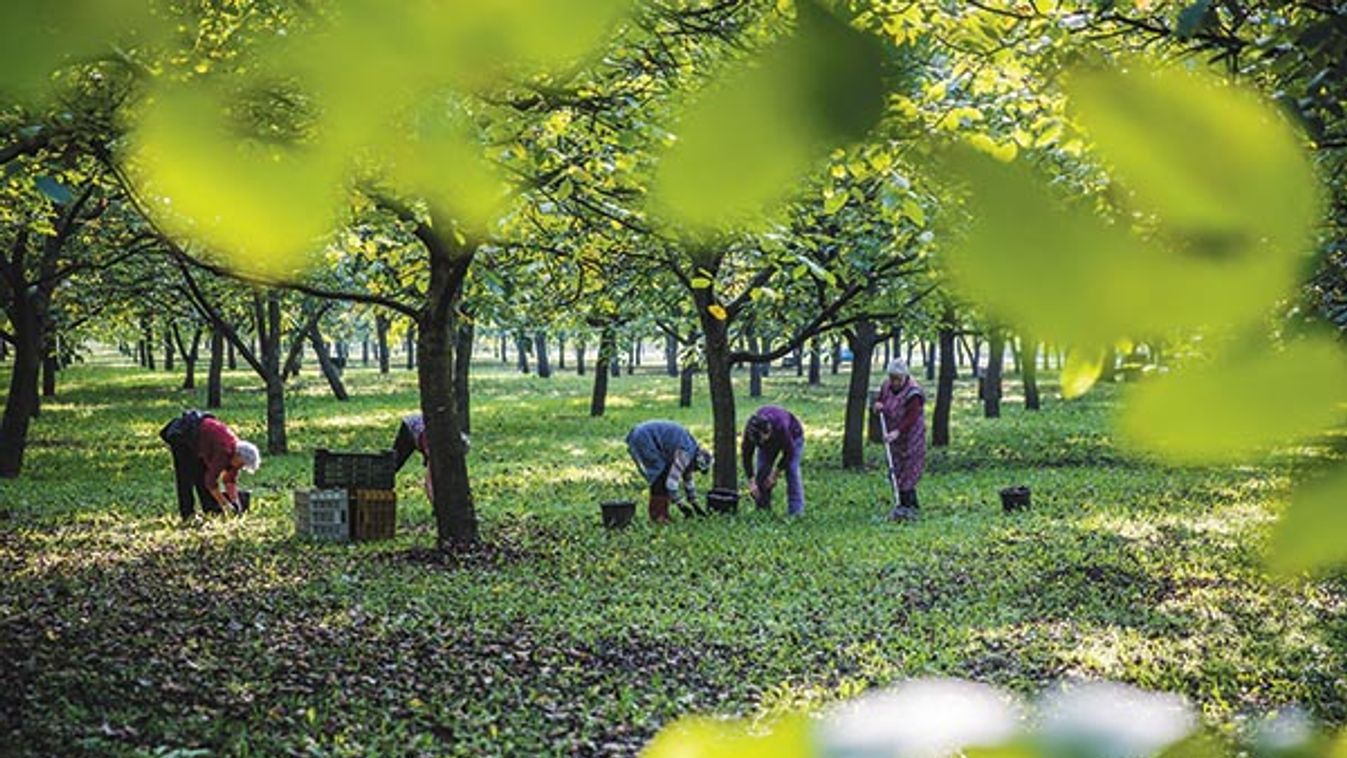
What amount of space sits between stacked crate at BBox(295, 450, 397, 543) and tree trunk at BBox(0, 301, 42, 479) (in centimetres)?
643

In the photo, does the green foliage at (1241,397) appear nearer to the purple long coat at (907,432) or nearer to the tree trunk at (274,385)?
the purple long coat at (907,432)

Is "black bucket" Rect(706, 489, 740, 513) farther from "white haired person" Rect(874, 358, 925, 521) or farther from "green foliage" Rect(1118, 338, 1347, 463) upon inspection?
"green foliage" Rect(1118, 338, 1347, 463)

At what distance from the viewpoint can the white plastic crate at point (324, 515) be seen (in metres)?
11.1

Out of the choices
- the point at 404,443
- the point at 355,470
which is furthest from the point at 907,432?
the point at 355,470

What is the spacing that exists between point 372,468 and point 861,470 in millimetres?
9330

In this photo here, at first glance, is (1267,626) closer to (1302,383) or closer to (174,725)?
(174,725)

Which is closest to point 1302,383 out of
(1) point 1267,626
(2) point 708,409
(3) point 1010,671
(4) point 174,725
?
(4) point 174,725

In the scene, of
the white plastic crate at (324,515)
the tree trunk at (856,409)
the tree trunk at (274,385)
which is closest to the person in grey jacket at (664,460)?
the white plastic crate at (324,515)

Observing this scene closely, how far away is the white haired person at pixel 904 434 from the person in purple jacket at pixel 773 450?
1118 millimetres

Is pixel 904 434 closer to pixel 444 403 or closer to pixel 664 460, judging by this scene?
pixel 664 460

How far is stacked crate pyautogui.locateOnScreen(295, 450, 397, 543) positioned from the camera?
36.6 feet

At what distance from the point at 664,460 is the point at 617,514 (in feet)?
3.09

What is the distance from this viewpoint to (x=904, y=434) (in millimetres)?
13086

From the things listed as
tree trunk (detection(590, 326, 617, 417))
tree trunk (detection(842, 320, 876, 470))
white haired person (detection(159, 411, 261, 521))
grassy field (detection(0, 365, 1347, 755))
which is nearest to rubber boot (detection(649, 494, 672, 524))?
grassy field (detection(0, 365, 1347, 755))
